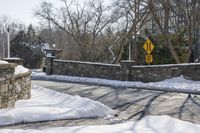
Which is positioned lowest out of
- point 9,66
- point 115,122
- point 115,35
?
point 115,122

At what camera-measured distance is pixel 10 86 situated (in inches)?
380

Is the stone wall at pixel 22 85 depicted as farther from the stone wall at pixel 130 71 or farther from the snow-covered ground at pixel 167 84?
the stone wall at pixel 130 71

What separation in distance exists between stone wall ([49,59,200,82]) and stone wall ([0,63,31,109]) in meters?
9.77

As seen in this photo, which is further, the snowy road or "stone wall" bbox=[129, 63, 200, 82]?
"stone wall" bbox=[129, 63, 200, 82]

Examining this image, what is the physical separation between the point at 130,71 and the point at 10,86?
1161cm

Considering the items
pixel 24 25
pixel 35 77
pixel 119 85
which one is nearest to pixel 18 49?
pixel 35 77

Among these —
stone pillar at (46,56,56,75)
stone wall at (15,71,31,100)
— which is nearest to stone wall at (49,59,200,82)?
stone pillar at (46,56,56,75)

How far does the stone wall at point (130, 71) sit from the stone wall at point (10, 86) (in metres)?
9.77

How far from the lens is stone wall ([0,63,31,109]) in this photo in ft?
29.6

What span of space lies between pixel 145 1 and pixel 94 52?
478 inches

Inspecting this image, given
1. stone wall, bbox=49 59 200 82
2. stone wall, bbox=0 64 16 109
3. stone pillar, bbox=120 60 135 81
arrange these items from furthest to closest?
stone pillar, bbox=120 60 135 81 → stone wall, bbox=49 59 200 82 → stone wall, bbox=0 64 16 109

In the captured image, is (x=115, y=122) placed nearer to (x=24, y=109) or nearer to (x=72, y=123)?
(x=72, y=123)

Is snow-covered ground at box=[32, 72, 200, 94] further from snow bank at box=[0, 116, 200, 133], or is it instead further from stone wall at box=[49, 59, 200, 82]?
snow bank at box=[0, 116, 200, 133]

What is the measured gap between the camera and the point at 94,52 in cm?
3616
